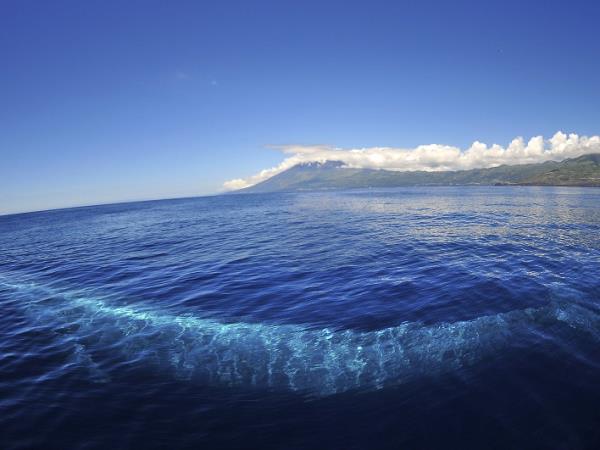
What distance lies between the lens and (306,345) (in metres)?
17.3

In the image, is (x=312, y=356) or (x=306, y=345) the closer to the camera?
(x=312, y=356)

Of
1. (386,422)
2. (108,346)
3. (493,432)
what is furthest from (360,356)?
(108,346)

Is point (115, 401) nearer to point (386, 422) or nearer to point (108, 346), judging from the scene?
point (108, 346)

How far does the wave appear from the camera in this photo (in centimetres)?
1467

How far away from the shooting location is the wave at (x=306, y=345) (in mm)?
14672

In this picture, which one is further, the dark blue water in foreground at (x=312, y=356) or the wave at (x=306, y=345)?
the wave at (x=306, y=345)

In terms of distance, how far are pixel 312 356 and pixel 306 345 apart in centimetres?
115

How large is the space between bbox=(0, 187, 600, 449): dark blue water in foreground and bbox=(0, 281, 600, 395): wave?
0.10m

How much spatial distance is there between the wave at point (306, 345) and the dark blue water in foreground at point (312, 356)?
10 cm

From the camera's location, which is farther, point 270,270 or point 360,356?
point 270,270

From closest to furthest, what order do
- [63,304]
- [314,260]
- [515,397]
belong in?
[515,397], [63,304], [314,260]

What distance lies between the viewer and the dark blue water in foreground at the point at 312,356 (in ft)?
37.7

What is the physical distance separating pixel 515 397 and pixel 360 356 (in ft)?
21.2

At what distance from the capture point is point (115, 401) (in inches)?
528
